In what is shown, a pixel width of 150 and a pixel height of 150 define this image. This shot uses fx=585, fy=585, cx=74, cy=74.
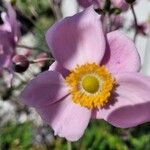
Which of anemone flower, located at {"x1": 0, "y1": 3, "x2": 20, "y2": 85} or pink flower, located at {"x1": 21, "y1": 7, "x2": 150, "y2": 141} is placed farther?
anemone flower, located at {"x1": 0, "y1": 3, "x2": 20, "y2": 85}

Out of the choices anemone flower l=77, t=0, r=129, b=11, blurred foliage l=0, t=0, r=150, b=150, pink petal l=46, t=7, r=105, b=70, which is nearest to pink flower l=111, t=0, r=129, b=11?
anemone flower l=77, t=0, r=129, b=11

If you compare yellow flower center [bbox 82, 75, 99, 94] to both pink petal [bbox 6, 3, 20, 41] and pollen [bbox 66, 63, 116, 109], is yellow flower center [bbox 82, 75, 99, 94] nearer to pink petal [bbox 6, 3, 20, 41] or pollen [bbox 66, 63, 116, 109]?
pollen [bbox 66, 63, 116, 109]

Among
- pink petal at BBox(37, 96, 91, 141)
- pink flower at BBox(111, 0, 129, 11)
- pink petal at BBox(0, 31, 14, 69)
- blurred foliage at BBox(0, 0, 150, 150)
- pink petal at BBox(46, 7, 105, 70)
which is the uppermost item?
pink petal at BBox(46, 7, 105, 70)

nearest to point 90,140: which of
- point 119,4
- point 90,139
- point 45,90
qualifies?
point 90,139

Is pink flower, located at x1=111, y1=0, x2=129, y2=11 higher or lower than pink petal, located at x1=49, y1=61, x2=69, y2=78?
lower

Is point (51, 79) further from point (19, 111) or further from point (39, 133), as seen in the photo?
point (19, 111)

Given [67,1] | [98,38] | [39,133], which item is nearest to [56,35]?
[98,38]

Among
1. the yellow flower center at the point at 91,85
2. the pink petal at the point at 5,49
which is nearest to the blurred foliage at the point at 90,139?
the pink petal at the point at 5,49
